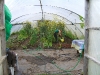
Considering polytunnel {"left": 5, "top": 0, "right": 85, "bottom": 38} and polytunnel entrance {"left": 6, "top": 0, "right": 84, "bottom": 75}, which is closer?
polytunnel {"left": 5, "top": 0, "right": 85, "bottom": 38}

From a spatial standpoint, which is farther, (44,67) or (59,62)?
(59,62)

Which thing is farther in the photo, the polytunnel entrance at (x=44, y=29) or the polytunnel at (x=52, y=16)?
the polytunnel entrance at (x=44, y=29)

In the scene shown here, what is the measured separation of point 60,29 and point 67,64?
6.30 m

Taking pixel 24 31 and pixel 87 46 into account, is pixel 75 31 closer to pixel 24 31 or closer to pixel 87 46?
pixel 24 31

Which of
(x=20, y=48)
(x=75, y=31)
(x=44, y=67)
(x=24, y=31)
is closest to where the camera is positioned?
(x=44, y=67)

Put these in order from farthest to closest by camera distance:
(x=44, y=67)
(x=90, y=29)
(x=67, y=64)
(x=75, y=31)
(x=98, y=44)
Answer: (x=75, y=31)
(x=67, y=64)
(x=44, y=67)
(x=90, y=29)
(x=98, y=44)

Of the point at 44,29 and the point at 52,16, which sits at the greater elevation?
the point at 52,16

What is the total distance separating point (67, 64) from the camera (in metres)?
8.02

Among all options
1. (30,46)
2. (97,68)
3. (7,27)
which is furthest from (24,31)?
(97,68)

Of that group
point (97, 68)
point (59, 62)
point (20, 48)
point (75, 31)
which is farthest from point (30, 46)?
point (97, 68)

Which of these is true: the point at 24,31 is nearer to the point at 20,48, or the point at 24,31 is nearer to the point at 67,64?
the point at 20,48

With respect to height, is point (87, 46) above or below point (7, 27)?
below

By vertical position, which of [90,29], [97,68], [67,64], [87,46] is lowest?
[67,64]

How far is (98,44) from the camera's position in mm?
4082
